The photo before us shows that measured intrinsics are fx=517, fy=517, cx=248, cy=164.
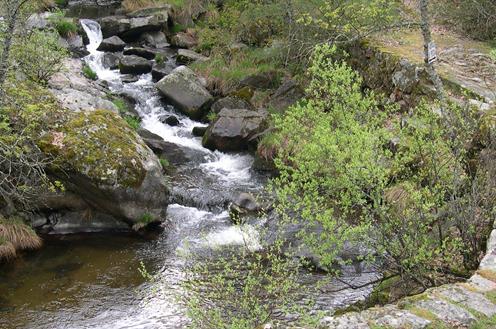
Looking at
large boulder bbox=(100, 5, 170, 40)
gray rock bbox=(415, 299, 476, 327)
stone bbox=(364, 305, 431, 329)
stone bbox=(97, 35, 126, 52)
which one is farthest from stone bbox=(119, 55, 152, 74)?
gray rock bbox=(415, 299, 476, 327)

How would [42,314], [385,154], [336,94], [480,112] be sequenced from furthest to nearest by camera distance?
[480,112]
[42,314]
[336,94]
[385,154]

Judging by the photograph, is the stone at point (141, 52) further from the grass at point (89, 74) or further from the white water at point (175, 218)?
the grass at point (89, 74)

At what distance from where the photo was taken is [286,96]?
783 inches

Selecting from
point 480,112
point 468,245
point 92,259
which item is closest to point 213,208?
point 92,259

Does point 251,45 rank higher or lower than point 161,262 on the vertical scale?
higher

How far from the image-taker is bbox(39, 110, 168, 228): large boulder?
13125 millimetres

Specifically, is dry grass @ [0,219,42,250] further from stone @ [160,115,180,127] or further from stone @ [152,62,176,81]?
stone @ [152,62,176,81]

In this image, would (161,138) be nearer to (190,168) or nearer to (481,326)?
(190,168)

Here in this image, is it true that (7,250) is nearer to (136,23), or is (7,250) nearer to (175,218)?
(175,218)

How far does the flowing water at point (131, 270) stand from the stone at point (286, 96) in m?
3.55

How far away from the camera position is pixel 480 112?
11625 millimetres

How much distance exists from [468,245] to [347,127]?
2.43 metres

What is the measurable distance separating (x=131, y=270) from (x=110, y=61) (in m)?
14.2

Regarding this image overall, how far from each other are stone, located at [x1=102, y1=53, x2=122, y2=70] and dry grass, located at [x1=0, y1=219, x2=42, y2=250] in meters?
12.1
